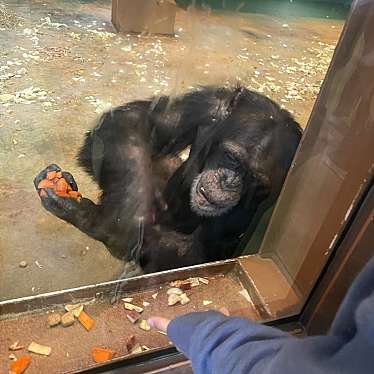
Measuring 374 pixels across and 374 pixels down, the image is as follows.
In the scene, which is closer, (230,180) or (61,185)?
(230,180)

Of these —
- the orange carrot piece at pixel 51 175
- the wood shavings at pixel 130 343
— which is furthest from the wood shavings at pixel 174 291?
the orange carrot piece at pixel 51 175

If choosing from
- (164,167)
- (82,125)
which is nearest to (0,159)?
(82,125)

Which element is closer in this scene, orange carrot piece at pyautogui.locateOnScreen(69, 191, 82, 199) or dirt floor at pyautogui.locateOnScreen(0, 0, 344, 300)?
dirt floor at pyautogui.locateOnScreen(0, 0, 344, 300)

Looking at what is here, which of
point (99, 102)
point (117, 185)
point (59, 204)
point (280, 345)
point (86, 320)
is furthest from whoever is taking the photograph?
point (99, 102)

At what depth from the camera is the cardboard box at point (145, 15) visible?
3.63 ft

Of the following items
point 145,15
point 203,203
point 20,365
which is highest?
point 145,15

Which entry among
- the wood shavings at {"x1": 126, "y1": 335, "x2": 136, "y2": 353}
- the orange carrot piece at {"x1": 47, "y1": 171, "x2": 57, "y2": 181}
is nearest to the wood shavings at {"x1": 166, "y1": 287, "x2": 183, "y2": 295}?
the wood shavings at {"x1": 126, "y1": 335, "x2": 136, "y2": 353}

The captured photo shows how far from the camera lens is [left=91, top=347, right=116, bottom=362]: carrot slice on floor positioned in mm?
918

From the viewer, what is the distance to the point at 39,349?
907 millimetres

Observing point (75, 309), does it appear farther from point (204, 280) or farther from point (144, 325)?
point (204, 280)

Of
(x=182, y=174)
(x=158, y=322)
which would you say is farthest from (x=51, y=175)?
(x=158, y=322)

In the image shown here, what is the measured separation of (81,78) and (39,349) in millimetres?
990

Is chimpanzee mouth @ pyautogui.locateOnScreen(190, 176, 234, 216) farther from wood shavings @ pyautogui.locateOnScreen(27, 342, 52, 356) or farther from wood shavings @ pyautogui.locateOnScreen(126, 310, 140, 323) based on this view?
wood shavings @ pyautogui.locateOnScreen(27, 342, 52, 356)

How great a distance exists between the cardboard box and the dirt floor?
33mm
